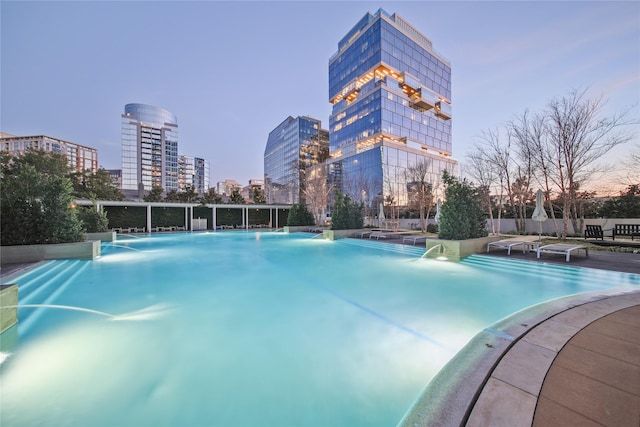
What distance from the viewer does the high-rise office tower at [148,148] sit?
70.3 meters

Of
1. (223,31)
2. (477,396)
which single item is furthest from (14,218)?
(223,31)

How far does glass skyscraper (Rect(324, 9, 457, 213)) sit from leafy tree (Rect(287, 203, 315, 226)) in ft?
39.0

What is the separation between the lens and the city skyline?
11553 millimetres

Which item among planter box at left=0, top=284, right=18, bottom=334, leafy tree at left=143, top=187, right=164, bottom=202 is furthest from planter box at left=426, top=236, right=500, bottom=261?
leafy tree at left=143, top=187, right=164, bottom=202

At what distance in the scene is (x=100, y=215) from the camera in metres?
13.6

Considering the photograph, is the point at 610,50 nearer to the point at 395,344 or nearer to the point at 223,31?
the point at 395,344

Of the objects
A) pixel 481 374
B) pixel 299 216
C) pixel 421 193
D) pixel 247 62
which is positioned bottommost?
pixel 481 374

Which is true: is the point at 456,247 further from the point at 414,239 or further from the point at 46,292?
the point at 46,292

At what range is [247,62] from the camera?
61.8 metres

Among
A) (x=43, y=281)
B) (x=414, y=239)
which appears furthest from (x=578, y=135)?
(x=43, y=281)

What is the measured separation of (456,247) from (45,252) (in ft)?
43.6

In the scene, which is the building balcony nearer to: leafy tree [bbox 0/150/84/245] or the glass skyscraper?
the glass skyscraper

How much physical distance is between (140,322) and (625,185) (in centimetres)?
2045

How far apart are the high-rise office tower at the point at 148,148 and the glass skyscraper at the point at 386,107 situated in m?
54.3
